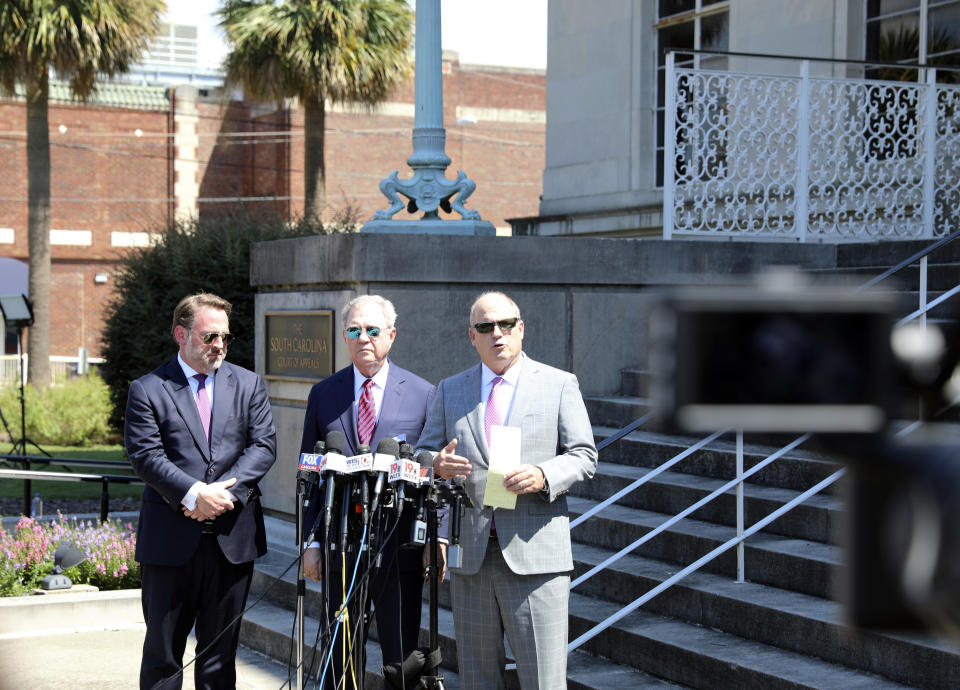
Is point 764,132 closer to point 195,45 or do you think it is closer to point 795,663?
point 795,663

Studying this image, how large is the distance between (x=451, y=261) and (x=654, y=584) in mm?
2958

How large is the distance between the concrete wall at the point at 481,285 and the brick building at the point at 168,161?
33.2 m

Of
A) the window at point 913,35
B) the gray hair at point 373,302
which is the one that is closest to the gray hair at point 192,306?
the gray hair at point 373,302

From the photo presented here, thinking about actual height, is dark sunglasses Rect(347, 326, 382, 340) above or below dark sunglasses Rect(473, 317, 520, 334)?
below

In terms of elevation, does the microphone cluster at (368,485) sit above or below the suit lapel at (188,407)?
below

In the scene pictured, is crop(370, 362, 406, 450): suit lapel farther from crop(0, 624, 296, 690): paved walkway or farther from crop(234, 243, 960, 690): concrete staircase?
crop(0, 624, 296, 690): paved walkway

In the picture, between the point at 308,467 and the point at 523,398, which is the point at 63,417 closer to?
the point at 308,467

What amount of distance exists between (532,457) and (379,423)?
35.6 inches

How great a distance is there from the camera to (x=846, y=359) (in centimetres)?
93

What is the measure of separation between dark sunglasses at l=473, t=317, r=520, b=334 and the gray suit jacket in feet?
0.62

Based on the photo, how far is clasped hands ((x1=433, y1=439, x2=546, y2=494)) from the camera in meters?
4.87

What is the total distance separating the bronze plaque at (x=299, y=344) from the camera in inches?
348

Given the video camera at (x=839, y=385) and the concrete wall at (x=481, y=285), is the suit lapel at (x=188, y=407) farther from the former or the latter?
the video camera at (x=839, y=385)

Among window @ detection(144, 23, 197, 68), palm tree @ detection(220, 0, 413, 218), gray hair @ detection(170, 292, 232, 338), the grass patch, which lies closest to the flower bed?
gray hair @ detection(170, 292, 232, 338)
